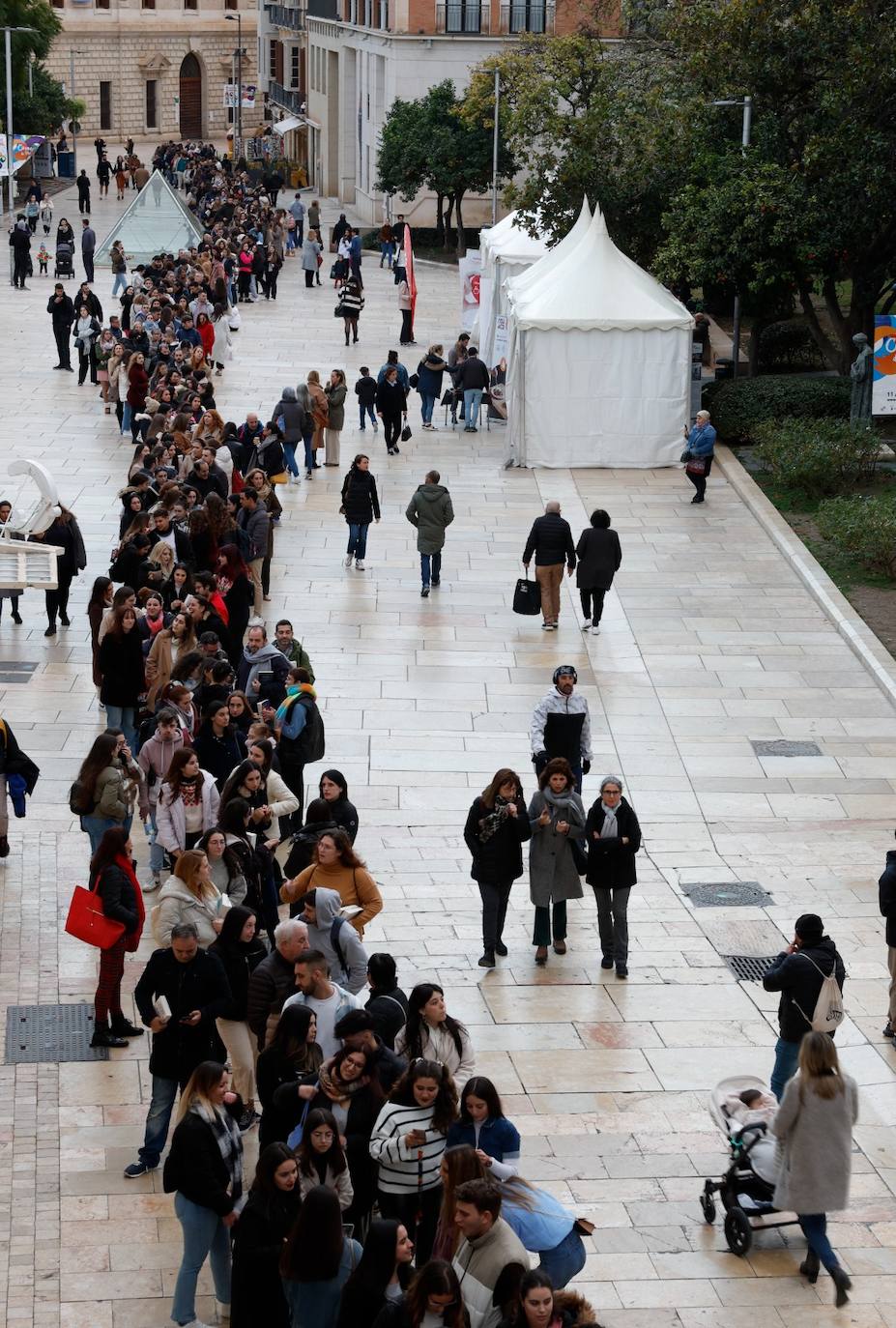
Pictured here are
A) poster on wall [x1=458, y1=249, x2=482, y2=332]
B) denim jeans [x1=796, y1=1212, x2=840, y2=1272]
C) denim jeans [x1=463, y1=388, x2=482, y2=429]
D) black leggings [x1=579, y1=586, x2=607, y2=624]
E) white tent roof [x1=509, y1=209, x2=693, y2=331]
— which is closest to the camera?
denim jeans [x1=796, y1=1212, x2=840, y2=1272]

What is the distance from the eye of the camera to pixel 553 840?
1195 centimetres

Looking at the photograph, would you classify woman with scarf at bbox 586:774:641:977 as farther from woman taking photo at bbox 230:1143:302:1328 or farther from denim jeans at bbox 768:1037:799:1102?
woman taking photo at bbox 230:1143:302:1328

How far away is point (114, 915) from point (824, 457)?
16.5 metres

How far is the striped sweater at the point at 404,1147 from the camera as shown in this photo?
7902 millimetres

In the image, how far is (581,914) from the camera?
1319 cm

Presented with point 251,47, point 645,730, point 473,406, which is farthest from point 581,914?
point 251,47

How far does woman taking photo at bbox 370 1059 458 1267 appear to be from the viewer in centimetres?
789

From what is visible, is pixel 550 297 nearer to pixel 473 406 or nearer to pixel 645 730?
pixel 473 406

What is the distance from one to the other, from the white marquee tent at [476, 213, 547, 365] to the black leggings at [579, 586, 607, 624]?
12737mm

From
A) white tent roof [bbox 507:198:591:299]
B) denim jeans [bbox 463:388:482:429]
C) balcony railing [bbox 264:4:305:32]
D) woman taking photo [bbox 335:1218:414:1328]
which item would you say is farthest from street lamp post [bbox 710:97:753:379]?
balcony railing [bbox 264:4:305:32]

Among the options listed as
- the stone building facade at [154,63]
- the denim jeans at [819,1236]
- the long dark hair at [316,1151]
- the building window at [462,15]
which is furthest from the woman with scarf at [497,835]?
the stone building facade at [154,63]

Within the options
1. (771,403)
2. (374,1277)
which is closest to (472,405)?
(771,403)

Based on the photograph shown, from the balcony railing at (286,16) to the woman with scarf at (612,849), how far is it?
69269 mm

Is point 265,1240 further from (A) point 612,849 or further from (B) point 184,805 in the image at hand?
(A) point 612,849
